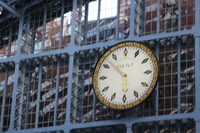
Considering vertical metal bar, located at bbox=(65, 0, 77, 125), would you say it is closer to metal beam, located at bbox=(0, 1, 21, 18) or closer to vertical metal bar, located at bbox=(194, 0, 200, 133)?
metal beam, located at bbox=(0, 1, 21, 18)

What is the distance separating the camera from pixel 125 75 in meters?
41.3

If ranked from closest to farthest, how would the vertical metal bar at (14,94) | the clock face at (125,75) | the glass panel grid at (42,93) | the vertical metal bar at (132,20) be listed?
the clock face at (125,75) → the vertical metal bar at (132,20) → the glass panel grid at (42,93) → the vertical metal bar at (14,94)

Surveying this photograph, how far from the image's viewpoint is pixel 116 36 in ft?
142

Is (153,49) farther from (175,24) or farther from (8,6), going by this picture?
(8,6)

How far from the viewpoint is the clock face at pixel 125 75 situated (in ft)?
134

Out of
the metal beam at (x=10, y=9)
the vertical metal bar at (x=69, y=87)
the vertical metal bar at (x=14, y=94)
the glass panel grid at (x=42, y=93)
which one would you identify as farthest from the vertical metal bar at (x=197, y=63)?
the metal beam at (x=10, y=9)

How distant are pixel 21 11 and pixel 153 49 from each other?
864 cm

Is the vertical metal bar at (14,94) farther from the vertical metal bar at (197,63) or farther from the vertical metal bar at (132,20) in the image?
the vertical metal bar at (197,63)

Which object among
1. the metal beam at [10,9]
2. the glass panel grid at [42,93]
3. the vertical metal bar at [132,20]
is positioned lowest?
the glass panel grid at [42,93]

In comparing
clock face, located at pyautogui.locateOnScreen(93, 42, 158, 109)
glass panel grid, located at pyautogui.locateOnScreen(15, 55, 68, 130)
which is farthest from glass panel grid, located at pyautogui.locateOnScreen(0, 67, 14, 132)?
clock face, located at pyautogui.locateOnScreen(93, 42, 158, 109)

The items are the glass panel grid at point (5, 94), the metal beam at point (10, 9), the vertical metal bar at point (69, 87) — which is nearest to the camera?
the vertical metal bar at point (69, 87)

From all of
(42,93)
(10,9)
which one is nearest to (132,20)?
(42,93)

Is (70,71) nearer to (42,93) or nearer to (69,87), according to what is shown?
(69,87)

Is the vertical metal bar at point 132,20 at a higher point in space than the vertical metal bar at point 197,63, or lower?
higher
